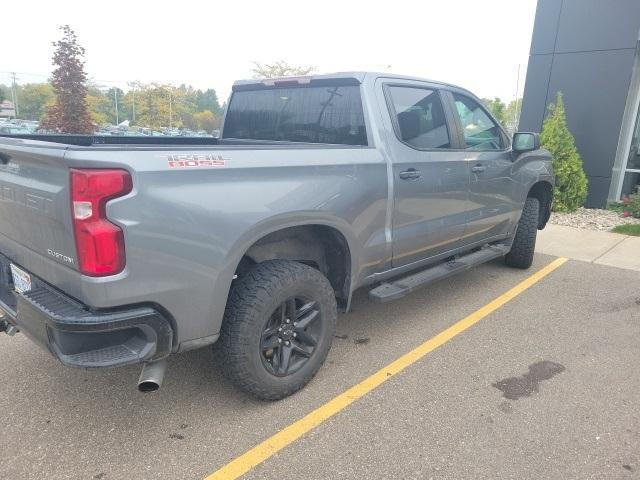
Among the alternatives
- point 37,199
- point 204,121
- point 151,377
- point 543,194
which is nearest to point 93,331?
point 151,377

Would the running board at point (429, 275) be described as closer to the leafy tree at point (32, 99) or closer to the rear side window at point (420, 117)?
the rear side window at point (420, 117)

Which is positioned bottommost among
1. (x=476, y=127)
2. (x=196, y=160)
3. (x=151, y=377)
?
(x=151, y=377)

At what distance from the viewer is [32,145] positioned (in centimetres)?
222

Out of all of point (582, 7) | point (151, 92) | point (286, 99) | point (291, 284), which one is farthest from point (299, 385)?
point (151, 92)

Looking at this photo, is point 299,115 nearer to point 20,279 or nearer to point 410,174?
point 410,174

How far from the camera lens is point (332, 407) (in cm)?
282

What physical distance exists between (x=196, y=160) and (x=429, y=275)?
2287 mm

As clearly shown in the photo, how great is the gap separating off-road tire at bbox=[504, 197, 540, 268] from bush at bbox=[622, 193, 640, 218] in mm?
4651

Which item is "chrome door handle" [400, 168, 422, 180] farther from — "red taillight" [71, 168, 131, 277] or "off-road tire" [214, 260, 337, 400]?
"red taillight" [71, 168, 131, 277]

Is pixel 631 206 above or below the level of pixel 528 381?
above

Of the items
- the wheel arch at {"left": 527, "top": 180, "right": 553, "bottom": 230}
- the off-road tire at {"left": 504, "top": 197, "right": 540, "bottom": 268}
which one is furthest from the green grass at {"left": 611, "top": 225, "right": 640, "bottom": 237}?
the off-road tire at {"left": 504, "top": 197, "right": 540, "bottom": 268}

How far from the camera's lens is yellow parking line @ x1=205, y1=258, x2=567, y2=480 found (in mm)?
2334

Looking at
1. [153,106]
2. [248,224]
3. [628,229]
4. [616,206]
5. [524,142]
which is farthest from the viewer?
[153,106]

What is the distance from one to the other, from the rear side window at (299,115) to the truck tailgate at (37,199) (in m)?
1.86
